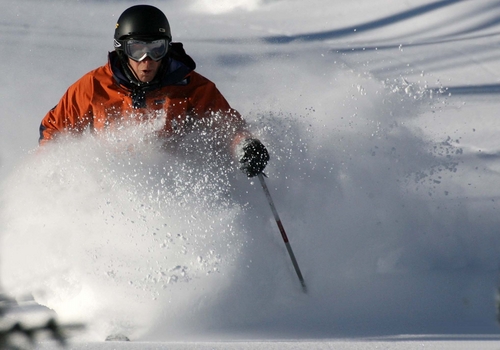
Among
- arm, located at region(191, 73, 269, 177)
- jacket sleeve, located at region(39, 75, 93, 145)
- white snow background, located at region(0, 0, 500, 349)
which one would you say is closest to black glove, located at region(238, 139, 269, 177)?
arm, located at region(191, 73, 269, 177)

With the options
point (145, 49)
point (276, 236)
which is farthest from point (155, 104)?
point (276, 236)

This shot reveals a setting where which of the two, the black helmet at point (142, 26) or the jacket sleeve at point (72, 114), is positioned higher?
the black helmet at point (142, 26)

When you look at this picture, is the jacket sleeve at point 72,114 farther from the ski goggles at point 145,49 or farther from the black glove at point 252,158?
the black glove at point 252,158

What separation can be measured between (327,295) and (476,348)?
1.36 m

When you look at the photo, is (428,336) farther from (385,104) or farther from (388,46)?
(388,46)

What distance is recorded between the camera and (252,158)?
3.54 meters

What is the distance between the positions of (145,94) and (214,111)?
44 cm

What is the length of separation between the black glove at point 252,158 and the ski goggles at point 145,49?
78 cm

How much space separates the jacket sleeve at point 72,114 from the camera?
399 cm

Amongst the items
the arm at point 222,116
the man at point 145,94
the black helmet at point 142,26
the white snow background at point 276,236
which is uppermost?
the black helmet at point 142,26

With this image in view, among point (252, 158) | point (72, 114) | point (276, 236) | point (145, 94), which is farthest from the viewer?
point (72, 114)

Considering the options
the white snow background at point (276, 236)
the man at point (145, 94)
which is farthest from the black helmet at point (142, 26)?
the white snow background at point (276, 236)

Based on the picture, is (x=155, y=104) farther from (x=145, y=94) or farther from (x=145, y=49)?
(x=145, y=49)

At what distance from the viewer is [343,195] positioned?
399 cm
